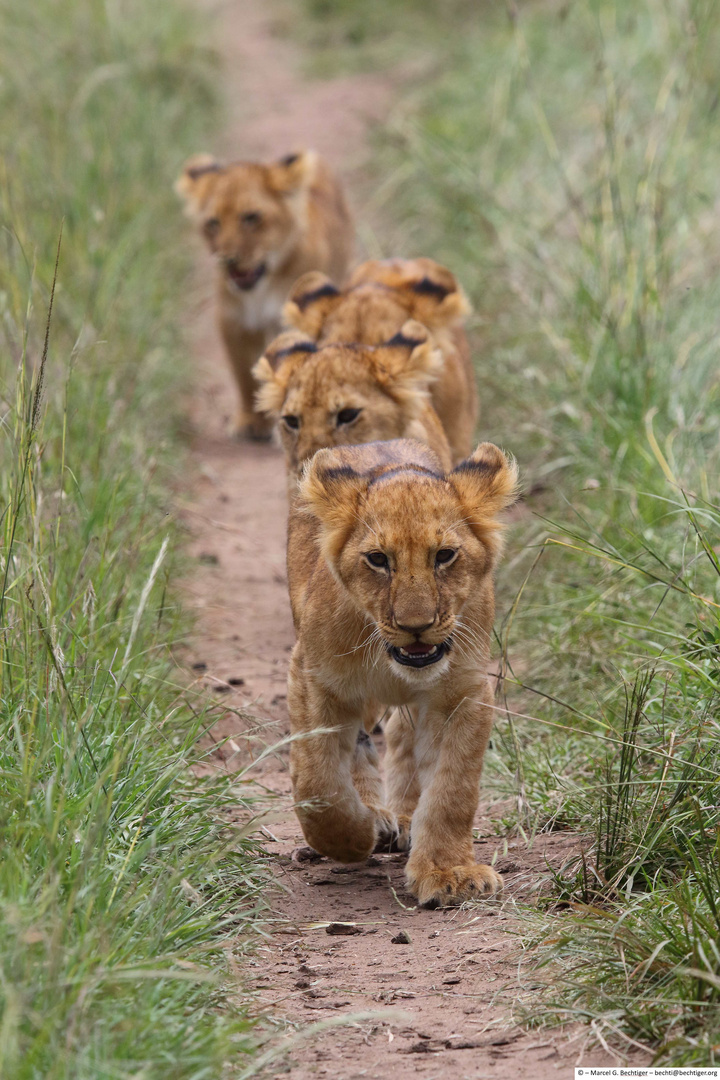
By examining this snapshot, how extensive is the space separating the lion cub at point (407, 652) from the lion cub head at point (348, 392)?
1.67 m

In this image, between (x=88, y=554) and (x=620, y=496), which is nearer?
(x=88, y=554)

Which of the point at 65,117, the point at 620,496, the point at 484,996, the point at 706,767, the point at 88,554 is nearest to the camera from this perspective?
the point at 484,996

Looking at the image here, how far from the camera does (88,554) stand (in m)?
5.12

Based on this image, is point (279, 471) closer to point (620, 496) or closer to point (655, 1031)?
point (620, 496)

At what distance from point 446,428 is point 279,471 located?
2.46 metres

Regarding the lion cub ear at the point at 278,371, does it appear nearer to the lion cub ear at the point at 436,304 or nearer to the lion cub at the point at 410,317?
the lion cub at the point at 410,317

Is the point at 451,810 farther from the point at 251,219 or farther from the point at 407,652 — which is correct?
the point at 251,219

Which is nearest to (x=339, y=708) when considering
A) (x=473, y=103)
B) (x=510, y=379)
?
(x=510, y=379)

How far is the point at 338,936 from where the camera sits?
401 centimetres

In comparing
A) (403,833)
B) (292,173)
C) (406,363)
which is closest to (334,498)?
(403,833)

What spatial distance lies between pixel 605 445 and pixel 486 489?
2481 mm

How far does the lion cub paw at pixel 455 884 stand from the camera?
163 inches

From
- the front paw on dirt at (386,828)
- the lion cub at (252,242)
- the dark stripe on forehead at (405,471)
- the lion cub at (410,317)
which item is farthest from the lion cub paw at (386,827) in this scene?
the lion cub at (252,242)

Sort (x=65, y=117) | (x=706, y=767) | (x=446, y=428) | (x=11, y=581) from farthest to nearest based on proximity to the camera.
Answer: (x=65, y=117) → (x=446, y=428) → (x=11, y=581) → (x=706, y=767)
